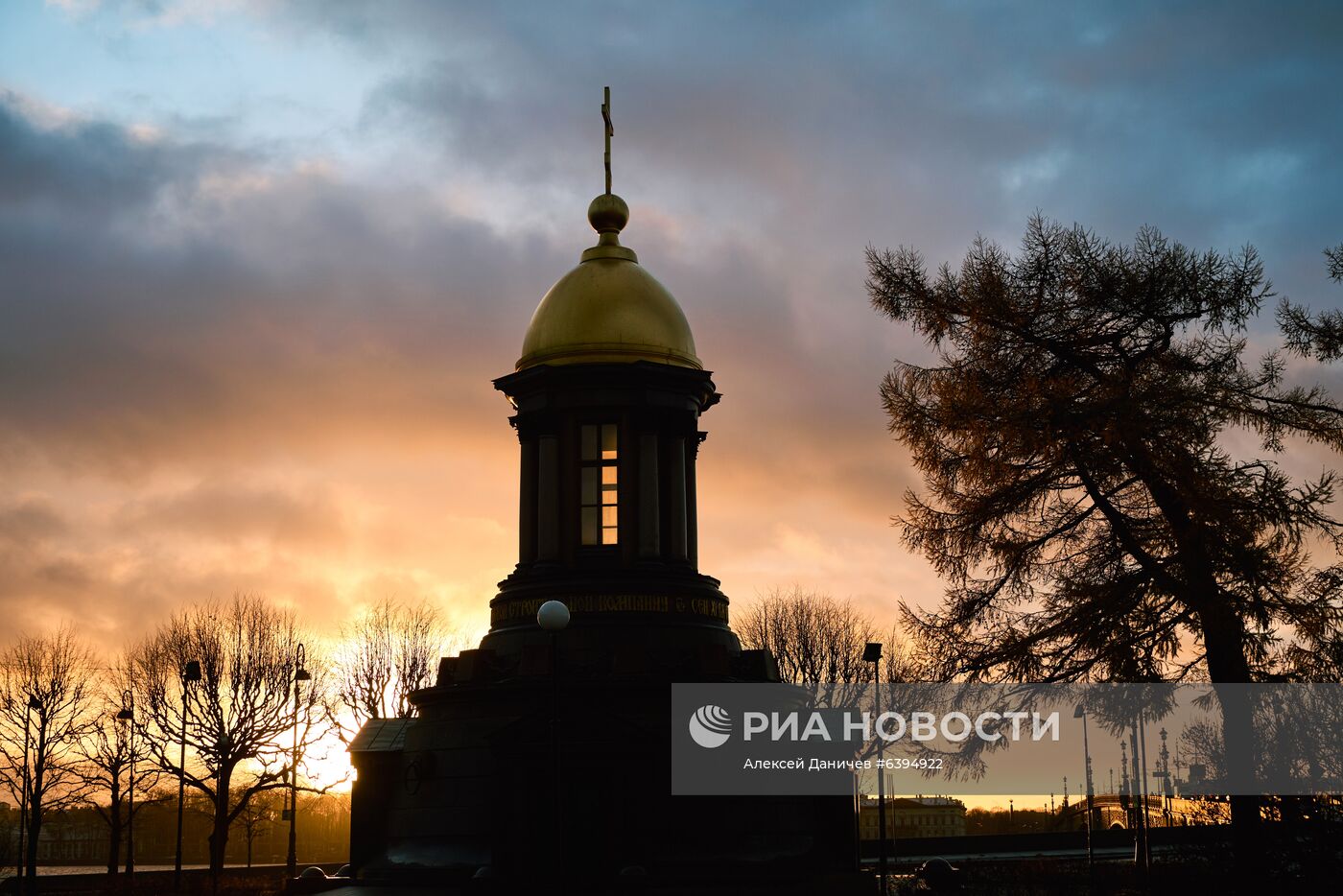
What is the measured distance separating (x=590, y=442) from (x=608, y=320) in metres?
3.26

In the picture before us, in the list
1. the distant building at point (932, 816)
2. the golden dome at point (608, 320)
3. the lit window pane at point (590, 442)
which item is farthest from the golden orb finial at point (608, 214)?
the distant building at point (932, 816)

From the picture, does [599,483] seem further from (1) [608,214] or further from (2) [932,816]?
(2) [932,816]

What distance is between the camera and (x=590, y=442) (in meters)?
36.2

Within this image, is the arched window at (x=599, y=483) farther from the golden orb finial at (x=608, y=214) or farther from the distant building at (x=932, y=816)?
the distant building at (x=932, y=816)

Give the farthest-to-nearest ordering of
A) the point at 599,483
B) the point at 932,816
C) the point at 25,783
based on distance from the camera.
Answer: the point at 932,816, the point at 25,783, the point at 599,483

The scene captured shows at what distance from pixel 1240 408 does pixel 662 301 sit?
20.9 m

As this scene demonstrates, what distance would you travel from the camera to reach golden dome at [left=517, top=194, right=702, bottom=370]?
3653 centimetres

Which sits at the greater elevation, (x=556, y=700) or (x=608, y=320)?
(x=608, y=320)

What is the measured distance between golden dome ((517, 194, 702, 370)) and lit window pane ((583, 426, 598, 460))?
1.75 metres

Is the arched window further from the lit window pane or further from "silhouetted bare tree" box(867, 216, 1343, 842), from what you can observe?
"silhouetted bare tree" box(867, 216, 1343, 842)

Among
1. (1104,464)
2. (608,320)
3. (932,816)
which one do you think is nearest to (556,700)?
(1104,464)

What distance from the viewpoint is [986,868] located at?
4262cm

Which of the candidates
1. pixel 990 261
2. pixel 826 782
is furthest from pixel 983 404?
pixel 826 782

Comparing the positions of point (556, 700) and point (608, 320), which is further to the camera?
point (608, 320)
